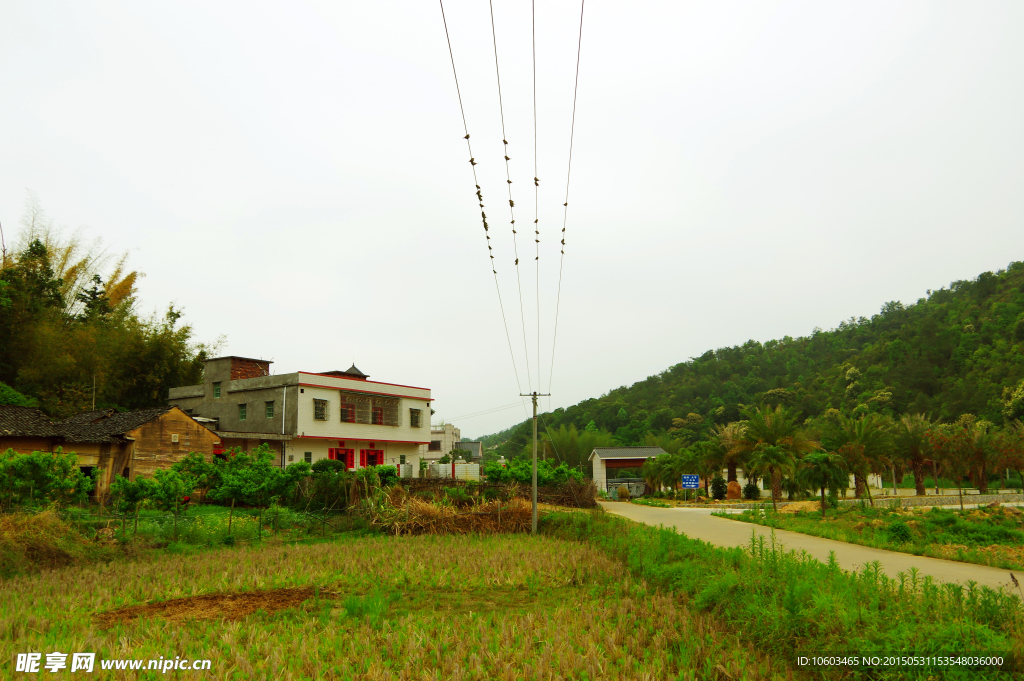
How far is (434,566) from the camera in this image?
14.1 meters

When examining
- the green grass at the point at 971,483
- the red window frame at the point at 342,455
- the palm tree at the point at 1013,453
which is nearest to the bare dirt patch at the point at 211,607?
the red window frame at the point at 342,455

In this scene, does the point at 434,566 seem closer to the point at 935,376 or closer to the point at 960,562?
the point at 960,562

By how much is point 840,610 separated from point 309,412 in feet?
111

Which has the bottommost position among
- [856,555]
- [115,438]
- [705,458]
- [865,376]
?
[856,555]

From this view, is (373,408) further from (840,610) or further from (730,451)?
(840,610)

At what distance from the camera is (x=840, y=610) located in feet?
23.5

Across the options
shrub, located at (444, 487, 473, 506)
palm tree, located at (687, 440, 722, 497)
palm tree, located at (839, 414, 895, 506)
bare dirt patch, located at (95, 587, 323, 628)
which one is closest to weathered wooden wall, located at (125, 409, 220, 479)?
shrub, located at (444, 487, 473, 506)

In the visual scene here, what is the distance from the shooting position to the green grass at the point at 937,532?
15367 mm

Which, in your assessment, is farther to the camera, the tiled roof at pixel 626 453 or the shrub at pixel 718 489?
the tiled roof at pixel 626 453

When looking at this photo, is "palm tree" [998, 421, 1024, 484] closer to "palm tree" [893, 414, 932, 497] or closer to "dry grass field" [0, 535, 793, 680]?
"palm tree" [893, 414, 932, 497]

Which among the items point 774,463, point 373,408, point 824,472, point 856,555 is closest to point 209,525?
point 856,555

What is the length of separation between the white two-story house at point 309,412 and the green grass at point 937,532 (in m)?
25.2

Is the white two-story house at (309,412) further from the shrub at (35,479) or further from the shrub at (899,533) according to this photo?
the shrub at (899,533)

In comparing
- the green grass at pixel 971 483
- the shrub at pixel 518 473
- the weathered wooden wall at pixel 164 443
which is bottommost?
the green grass at pixel 971 483
